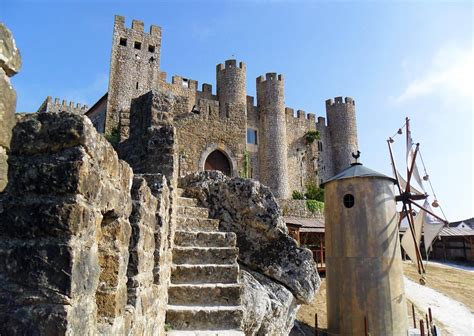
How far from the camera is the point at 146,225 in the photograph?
3.03 m

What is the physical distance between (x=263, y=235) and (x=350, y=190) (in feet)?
15.0

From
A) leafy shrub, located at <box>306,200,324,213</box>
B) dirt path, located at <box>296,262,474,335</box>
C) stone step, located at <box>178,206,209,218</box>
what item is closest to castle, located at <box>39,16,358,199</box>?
leafy shrub, located at <box>306,200,324,213</box>

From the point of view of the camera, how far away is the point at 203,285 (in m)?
4.41

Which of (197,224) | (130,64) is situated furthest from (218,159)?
(197,224)

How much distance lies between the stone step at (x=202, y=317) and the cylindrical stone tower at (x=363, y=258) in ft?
20.4

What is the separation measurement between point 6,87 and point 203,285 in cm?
309

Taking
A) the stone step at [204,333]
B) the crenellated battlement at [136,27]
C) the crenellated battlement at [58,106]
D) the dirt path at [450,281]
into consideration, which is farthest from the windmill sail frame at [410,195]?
the crenellated battlement at [58,106]

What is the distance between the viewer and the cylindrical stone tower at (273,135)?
2712 centimetres

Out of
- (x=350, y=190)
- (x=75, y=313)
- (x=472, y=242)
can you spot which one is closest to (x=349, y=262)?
(x=350, y=190)

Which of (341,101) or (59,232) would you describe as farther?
(341,101)

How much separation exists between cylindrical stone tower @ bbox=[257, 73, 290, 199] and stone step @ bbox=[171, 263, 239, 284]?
21943 mm

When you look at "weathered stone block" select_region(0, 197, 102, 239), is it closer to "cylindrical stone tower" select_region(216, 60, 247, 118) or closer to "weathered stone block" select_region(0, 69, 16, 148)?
"weathered stone block" select_region(0, 69, 16, 148)

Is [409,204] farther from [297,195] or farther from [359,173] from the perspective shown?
[297,195]

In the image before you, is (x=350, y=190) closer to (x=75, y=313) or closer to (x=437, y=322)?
(x=437, y=322)
